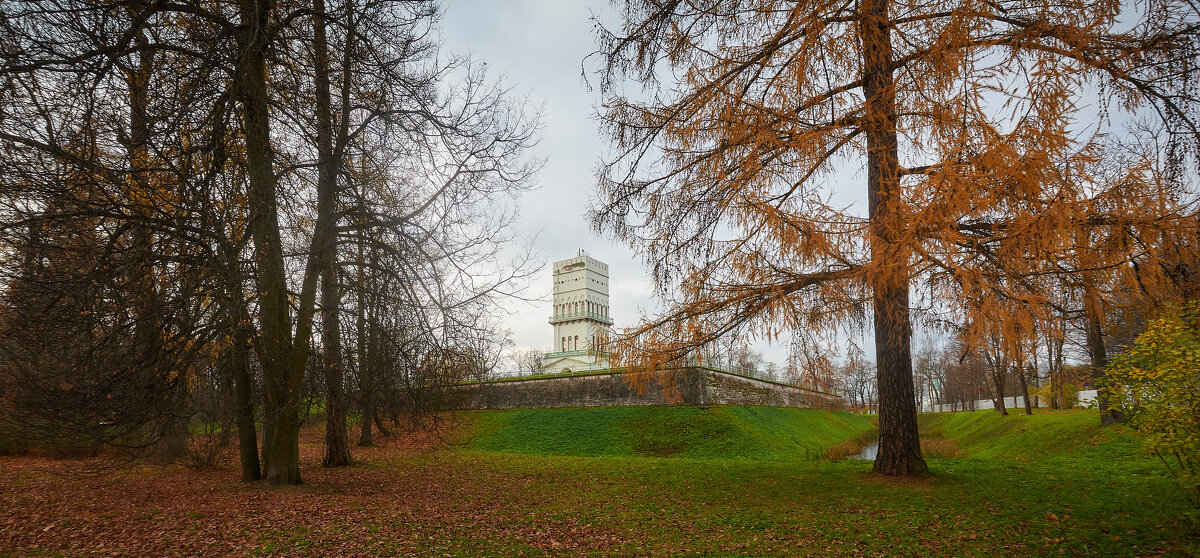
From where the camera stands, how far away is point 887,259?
5.69m

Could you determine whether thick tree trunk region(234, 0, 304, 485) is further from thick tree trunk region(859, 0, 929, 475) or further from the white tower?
the white tower

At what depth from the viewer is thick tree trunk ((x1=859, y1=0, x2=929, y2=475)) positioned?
582 centimetres

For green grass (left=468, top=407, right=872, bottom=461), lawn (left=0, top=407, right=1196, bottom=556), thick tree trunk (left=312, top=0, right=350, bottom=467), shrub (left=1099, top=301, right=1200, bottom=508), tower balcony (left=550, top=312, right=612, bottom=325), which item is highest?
tower balcony (left=550, top=312, right=612, bottom=325)

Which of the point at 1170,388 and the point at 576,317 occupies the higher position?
Answer: the point at 576,317

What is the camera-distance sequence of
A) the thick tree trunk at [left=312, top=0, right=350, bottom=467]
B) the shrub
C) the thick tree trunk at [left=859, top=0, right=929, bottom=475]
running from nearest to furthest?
the shrub
the thick tree trunk at [left=859, top=0, right=929, bottom=475]
the thick tree trunk at [left=312, top=0, right=350, bottom=467]

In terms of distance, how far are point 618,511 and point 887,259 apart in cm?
476

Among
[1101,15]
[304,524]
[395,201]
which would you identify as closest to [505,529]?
[304,524]

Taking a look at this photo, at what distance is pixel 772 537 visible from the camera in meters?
5.93

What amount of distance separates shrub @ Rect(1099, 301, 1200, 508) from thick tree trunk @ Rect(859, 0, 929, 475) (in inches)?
75.2

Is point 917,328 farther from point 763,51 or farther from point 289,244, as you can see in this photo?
point 289,244

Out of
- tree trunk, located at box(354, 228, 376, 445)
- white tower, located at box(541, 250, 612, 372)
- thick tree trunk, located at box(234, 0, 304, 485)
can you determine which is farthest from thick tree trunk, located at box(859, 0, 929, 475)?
white tower, located at box(541, 250, 612, 372)

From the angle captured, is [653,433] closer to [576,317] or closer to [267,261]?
[267,261]

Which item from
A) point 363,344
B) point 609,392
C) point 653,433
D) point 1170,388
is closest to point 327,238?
point 363,344

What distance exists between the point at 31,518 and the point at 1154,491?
12218 millimetres
